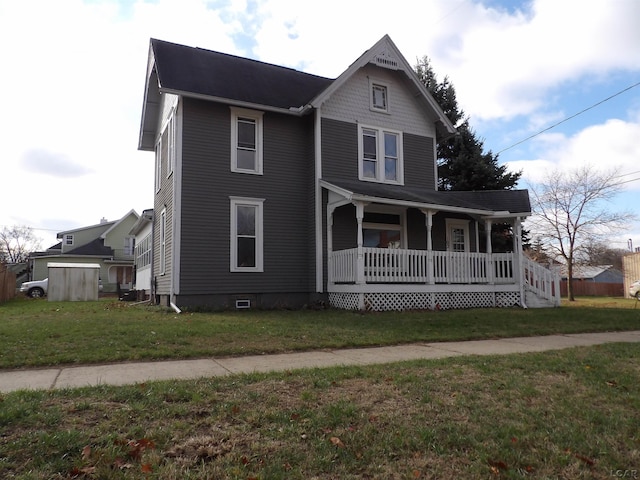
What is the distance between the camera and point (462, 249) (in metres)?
17.1

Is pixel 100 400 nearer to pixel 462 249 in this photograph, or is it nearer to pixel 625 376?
pixel 625 376

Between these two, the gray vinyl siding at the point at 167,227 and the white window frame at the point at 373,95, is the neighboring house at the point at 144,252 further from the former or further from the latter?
the white window frame at the point at 373,95

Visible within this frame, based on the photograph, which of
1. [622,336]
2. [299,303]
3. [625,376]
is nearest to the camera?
[625,376]

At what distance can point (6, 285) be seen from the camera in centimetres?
2244

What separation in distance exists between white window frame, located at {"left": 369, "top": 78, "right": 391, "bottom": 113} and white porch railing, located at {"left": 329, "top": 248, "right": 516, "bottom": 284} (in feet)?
17.1

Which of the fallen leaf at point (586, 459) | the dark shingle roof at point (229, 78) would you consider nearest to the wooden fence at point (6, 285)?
the dark shingle roof at point (229, 78)

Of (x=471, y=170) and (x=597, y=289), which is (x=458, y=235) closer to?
(x=471, y=170)

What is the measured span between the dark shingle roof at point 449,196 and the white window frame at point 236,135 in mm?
2186

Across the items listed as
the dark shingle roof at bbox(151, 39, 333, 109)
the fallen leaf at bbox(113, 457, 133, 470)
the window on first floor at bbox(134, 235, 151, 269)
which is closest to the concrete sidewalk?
the fallen leaf at bbox(113, 457, 133, 470)

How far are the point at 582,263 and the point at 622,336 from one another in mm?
26859

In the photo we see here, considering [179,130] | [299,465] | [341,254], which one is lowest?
[299,465]

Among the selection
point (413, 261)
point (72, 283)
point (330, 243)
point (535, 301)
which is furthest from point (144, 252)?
point (535, 301)

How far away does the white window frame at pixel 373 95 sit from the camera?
15680 mm

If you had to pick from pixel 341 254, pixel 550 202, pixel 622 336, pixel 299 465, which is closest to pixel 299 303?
pixel 341 254
